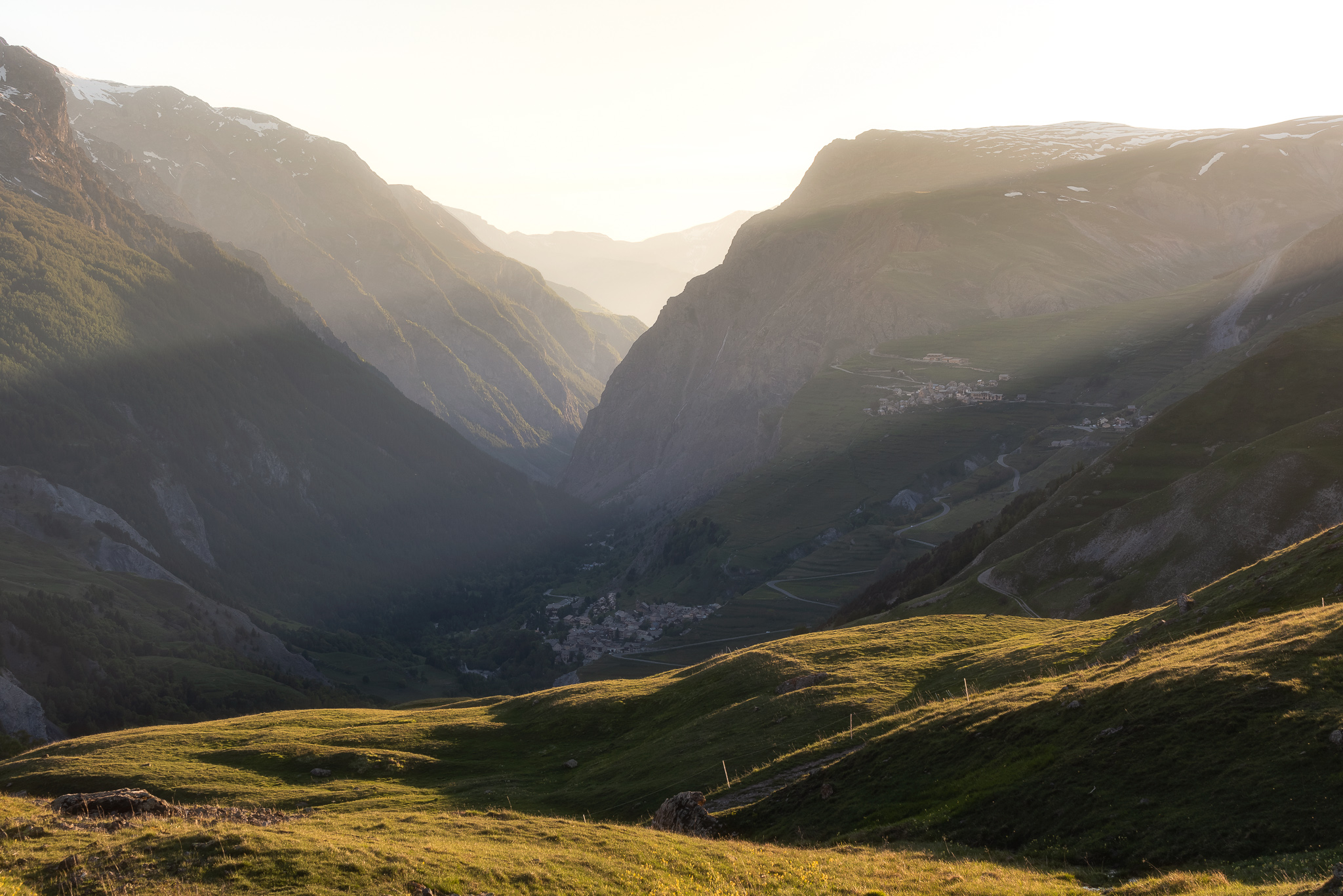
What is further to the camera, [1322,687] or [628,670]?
[628,670]

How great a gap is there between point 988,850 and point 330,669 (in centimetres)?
18498

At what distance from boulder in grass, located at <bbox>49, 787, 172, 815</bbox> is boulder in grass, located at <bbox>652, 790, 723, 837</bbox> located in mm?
18926

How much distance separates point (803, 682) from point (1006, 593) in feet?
117

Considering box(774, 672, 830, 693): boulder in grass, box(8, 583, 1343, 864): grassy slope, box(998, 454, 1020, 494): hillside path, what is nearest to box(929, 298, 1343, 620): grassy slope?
box(8, 583, 1343, 864): grassy slope

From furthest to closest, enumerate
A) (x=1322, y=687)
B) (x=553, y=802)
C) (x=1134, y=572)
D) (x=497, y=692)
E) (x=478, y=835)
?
(x=497, y=692) → (x=1134, y=572) → (x=553, y=802) → (x=478, y=835) → (x=1322, y=687)

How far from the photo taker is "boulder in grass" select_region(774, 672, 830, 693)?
49500 mm

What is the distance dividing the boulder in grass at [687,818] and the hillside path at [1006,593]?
4275 cm

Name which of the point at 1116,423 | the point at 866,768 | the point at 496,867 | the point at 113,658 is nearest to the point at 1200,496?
the point at 866,768

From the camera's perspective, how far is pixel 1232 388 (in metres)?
95.4

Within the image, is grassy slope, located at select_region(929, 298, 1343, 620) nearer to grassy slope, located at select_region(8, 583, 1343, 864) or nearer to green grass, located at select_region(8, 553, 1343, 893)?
grassy slope, located at select_region(8, 583, 1343, 864)

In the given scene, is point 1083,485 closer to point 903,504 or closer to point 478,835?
point 478,835

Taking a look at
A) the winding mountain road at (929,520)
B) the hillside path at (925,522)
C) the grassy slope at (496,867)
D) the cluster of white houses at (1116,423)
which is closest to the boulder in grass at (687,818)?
the grassy slope at (496,867)

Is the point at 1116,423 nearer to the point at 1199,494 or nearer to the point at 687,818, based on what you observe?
the point at 1199,494

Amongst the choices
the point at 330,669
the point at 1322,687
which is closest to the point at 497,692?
the point at 330,669
